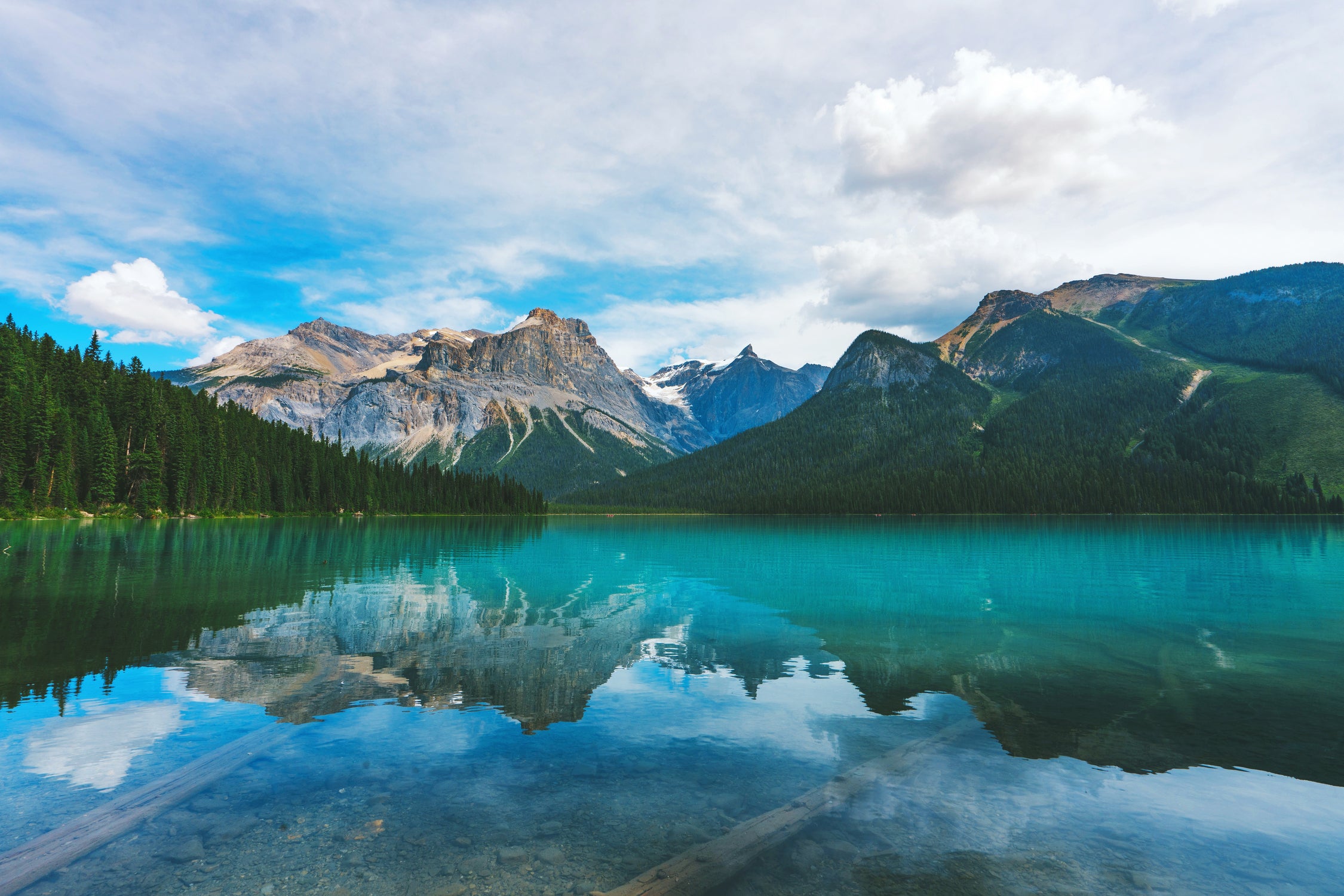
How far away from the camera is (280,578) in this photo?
150ft

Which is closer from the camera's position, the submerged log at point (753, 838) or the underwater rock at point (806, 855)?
the submerged log at point (753, 838)

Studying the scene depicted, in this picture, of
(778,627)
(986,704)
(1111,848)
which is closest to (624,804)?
(1111,848)

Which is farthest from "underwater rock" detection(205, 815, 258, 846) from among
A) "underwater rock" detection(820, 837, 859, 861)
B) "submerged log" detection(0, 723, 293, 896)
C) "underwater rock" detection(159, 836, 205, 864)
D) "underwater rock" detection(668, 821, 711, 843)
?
"underwater rock" detection(820, 837, 859, 861)

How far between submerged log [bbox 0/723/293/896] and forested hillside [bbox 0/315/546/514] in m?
125

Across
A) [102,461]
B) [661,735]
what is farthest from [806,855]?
[102,461]

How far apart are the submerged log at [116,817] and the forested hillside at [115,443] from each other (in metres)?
125

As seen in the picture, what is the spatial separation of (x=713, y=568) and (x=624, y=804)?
52.4 metres

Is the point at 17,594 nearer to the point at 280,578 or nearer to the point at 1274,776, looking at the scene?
the point at 280,578

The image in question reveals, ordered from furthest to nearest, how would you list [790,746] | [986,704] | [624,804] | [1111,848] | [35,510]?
[35,510] < [986,704] < [790,746] < [624,804] < [1111,848]

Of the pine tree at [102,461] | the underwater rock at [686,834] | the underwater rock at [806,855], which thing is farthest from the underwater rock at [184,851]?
the pine tree at [102,461]

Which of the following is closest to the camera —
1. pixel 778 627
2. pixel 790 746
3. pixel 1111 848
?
pixel 1111 848

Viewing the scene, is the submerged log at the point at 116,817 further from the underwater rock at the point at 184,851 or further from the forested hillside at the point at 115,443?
the forested hillside at the point at 115,443

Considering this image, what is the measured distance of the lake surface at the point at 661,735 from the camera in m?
9.91

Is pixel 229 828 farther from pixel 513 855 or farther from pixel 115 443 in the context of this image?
pixel 115 443
